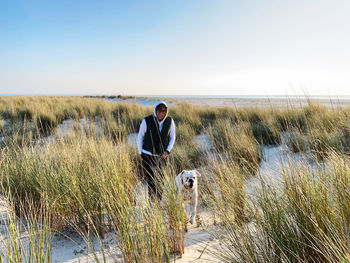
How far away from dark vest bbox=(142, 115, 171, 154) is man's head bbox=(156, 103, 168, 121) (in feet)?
0.31

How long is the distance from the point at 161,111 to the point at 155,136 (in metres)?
0.44

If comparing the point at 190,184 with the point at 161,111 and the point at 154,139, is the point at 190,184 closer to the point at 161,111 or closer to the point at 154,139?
the point at 154,139

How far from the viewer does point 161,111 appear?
333 cm

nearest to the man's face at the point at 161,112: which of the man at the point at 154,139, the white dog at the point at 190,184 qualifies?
the man at the point at 154,139

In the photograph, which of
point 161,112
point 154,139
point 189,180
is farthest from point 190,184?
point 161,112

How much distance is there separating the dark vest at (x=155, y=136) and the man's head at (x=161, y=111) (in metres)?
0.09

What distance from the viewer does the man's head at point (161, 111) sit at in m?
3.29

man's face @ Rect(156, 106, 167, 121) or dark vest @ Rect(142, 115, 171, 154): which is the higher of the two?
man's face @ Rect(156, 106, 167, 121)

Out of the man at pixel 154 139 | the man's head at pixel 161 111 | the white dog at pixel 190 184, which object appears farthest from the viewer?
the man at pixel 154 139

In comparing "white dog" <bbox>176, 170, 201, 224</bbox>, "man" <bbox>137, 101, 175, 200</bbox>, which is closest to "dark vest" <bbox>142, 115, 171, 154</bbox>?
"man" <bbox>137, 101, 175, 200</bbox>

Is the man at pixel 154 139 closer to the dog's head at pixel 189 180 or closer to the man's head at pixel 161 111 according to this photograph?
the man's head at pixel 161 111

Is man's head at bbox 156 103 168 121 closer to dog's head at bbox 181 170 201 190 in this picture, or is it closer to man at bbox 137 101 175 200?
man at bbox 137 101 175 200

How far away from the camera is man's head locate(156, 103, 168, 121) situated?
3.29 meters

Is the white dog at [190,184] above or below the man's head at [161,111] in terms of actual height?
below
